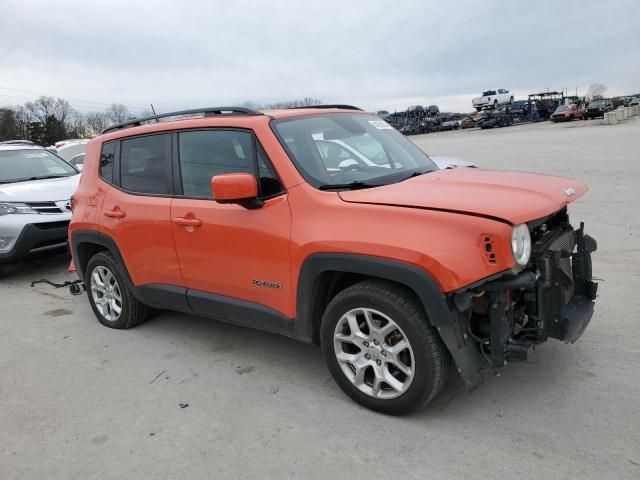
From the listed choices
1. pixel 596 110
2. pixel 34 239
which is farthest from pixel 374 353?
pixel 596 110

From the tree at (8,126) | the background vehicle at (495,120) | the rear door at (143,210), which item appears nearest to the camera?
the rear door at (143,210)

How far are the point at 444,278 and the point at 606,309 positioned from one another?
2521 mm

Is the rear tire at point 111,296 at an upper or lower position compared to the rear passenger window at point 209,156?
lower

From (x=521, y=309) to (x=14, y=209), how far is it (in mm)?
6268

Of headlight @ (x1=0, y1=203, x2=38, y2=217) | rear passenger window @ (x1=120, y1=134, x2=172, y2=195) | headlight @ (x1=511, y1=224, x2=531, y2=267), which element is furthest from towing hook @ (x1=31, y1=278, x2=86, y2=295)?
headlight @ (x1=511, y1=224, x2=531, y2=267)

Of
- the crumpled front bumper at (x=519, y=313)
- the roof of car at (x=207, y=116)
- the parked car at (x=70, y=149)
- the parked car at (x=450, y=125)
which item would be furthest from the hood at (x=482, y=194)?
the parked car at (x=450, y=125)

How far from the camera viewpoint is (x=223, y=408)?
341 centimetres

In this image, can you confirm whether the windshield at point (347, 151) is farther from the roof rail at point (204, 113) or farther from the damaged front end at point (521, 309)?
the damaged front end at point (521, 309)

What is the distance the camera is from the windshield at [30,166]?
777cm

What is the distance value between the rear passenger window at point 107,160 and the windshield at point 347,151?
1.86m

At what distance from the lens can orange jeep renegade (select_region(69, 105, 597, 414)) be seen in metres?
2.80

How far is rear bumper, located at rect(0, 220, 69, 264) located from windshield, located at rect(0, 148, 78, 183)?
1.36 metres

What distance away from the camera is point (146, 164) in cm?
434

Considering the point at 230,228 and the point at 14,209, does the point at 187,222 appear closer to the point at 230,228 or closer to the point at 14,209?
the point at 230,228
